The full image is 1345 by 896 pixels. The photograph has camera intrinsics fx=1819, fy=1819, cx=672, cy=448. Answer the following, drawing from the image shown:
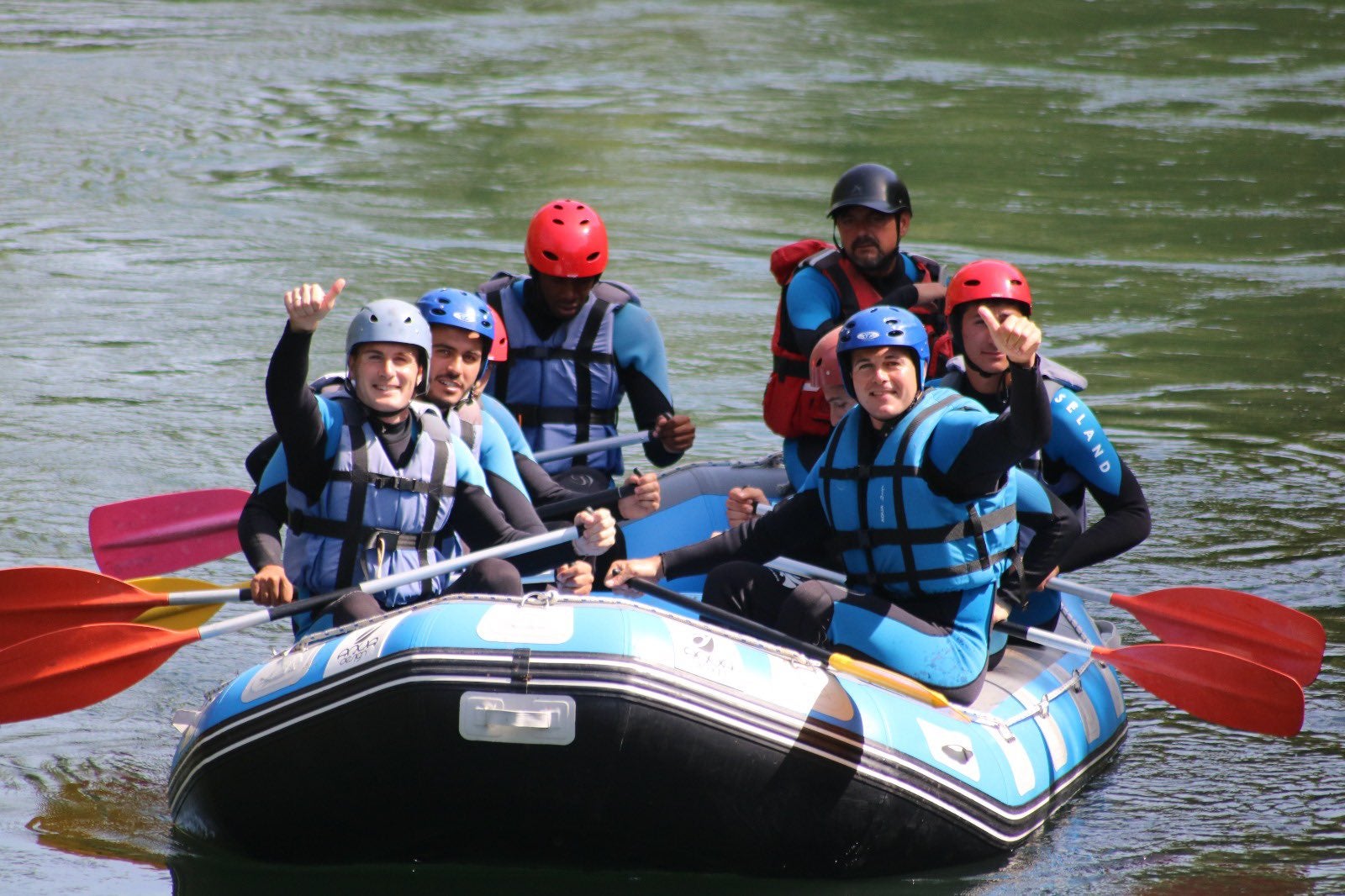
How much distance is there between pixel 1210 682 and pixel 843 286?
1890 mm

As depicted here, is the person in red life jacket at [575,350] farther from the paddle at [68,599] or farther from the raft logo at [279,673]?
the raft logo at [279,673]

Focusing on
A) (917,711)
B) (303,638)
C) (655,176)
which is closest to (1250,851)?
(917,711)

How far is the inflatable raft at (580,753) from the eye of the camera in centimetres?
413

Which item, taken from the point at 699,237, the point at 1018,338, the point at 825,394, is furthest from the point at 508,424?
the point at 699,237

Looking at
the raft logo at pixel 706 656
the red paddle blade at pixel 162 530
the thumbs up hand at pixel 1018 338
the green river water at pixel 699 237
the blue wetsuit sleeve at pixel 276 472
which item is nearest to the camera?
the thumbs up hand at pixel 1018 338

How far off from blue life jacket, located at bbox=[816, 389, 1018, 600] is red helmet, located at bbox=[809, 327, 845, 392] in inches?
22.6

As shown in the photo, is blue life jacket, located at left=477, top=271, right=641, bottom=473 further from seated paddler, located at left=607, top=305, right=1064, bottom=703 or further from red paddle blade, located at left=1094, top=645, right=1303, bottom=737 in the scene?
red paddle blade, located at left=1094, top=645, right=1303, bottom=737

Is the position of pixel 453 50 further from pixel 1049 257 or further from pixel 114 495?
pixel 114 495

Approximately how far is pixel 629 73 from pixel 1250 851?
1548 cm

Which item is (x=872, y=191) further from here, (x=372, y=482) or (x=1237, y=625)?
(x=372, y=482)

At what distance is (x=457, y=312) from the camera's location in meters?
5.17

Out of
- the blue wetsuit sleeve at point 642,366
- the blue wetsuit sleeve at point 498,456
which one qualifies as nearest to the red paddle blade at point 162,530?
the blue wetsuit sleeve at point 498,456

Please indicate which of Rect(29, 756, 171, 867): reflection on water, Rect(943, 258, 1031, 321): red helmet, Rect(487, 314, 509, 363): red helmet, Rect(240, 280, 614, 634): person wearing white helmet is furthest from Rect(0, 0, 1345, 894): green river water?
Rect(487, 314, 509, 363): red helmet

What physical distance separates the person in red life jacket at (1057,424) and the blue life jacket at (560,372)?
1.50 meters
